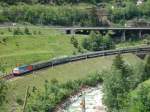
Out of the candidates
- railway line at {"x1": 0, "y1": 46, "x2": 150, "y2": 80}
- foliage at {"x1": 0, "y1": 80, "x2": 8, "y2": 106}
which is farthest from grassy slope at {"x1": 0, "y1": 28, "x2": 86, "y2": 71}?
foliage at {"x1": 0, "y1": 80, "x2": 8, "y2": 106}

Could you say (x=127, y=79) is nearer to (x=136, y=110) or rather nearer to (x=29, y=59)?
(x=136, y=110)

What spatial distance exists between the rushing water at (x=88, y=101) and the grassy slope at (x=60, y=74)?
5922mm

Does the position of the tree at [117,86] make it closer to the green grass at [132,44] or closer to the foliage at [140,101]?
the foliage at [140,101]

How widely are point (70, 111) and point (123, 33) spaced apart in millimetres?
71421

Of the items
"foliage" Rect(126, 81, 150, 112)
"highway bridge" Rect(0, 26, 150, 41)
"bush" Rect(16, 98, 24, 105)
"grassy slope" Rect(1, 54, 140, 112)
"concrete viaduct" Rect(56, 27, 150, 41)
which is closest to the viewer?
"foliage" Rect(126, 81, 150, 112)

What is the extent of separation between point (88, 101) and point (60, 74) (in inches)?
502

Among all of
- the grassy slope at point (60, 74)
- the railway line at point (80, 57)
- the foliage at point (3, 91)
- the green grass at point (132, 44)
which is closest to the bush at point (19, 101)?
the grassy slope at point (60, 74)

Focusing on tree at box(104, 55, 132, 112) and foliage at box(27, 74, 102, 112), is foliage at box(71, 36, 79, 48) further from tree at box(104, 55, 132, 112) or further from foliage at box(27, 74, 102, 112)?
tree at box(104, 55, 132, 112)

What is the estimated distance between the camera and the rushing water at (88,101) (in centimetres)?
10394

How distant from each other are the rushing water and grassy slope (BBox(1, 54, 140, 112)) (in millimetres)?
5922

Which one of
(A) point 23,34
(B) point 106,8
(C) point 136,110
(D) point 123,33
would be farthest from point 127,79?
(B) point 106,8

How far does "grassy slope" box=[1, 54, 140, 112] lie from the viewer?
104 meters

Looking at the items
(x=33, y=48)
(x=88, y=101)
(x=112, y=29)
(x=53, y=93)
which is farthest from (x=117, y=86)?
(x=112, y=29)

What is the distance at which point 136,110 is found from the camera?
284 feet
